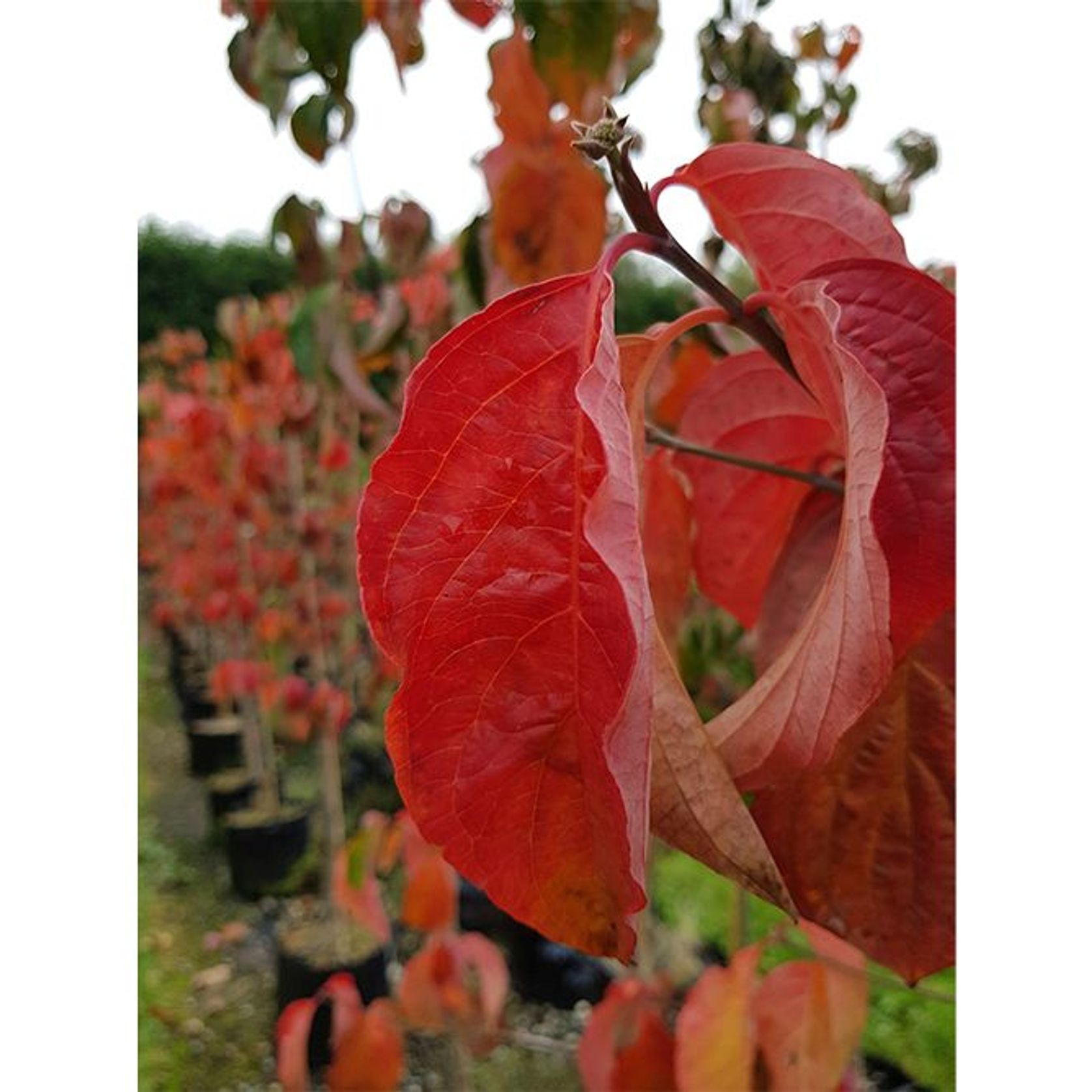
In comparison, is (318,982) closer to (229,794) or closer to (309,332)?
(229,794)

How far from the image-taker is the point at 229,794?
2.56 metres

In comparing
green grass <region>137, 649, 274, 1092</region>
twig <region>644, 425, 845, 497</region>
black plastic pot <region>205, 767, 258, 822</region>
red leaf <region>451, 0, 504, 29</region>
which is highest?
red leaf <region>451, 0, 504, 29</region>

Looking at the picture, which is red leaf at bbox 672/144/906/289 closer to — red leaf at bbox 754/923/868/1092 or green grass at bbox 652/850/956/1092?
red leaf at bbox 754/923/868/1092

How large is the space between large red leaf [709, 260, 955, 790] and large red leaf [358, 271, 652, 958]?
Result: 0.06 metres

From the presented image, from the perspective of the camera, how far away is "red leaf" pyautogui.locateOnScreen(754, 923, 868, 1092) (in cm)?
59

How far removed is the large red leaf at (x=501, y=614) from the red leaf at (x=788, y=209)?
10 cm

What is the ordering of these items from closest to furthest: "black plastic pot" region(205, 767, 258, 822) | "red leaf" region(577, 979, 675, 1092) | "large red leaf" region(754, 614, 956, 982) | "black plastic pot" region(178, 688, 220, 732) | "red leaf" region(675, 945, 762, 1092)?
"large red leaf" region(754, 614, 956, 982) < "red leaf" region(675, 945, 762, 1092) < "red leaf" region(577, 979, 675, 1092) < "black plastic pot" region(205, 767, 258, 822) < "black plastic pot" region(178, 688, 220, 732)

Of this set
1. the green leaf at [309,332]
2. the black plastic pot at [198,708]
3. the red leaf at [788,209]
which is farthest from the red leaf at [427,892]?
the black plastic pot at [198,708]

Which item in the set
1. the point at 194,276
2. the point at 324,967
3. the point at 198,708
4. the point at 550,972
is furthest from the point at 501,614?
the point at 194,276

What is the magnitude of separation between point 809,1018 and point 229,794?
2.16 metres

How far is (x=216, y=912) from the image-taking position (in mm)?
2381

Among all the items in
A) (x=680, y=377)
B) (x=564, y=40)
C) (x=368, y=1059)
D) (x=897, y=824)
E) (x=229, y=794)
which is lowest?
(x=229, y=794)

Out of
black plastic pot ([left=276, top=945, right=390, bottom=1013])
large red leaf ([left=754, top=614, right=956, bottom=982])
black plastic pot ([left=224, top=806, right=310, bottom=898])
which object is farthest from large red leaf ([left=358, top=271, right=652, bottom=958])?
black plastic pot ([left=224, top=806, right=310, bottom=898])
